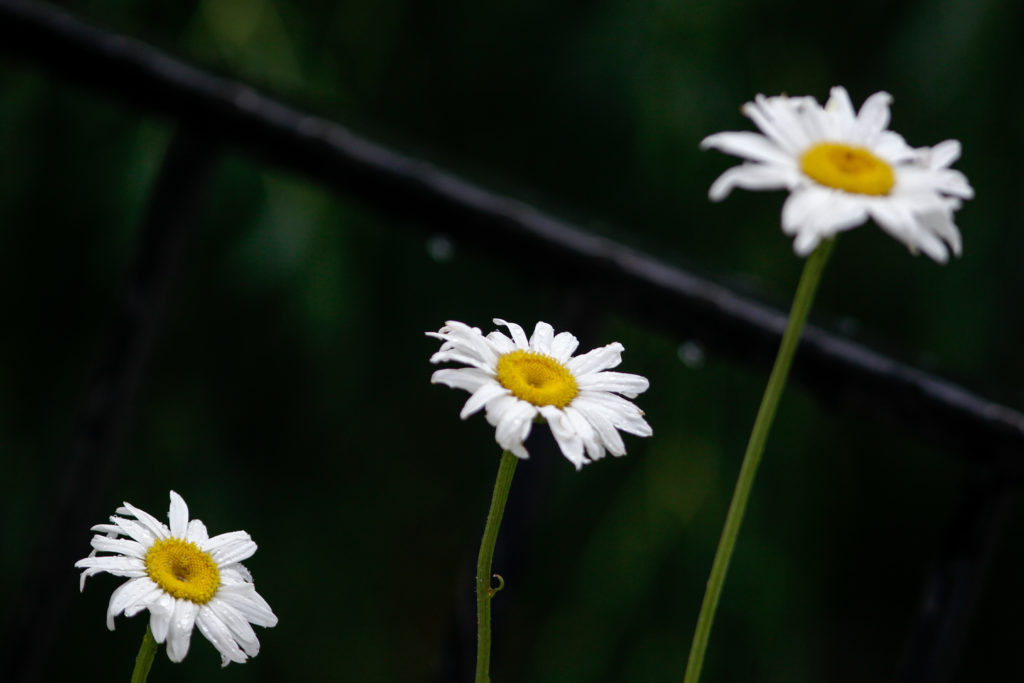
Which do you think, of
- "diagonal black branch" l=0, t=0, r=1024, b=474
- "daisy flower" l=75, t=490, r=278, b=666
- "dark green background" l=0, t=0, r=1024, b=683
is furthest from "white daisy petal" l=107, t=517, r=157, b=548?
"dark green background" l=0, t=0, r=1024, b=683

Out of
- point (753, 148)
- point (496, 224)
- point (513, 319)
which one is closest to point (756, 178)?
point (753, 148)

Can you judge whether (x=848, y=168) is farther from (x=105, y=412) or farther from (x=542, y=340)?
(x=105, y=412)

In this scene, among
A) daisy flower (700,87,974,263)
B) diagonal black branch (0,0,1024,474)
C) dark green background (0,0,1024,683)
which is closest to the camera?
daisy flower (700,87,974,263)

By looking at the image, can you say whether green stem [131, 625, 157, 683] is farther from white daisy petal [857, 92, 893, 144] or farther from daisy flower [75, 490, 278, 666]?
white daisy petal [857, 92, 893, 144]

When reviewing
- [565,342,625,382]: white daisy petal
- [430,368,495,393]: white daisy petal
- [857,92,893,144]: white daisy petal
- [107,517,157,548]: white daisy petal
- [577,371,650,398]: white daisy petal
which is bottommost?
[107,517,157,548]: white daisy petal

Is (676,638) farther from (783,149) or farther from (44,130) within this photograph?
(783,149)

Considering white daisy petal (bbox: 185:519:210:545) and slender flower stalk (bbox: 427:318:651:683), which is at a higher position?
slender flower stalk (bbox: 427:318:651:683)
